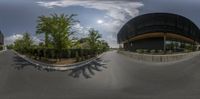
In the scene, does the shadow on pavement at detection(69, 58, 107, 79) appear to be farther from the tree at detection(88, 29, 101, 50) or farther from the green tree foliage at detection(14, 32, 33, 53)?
the green tree foliage at detection(14, 32, 33, 53)

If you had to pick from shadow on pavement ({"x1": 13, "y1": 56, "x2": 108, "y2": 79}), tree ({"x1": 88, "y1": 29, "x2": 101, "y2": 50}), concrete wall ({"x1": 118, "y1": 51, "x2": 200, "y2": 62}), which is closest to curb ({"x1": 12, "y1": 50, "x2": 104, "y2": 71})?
shadow on pavement ({"x1": 13, "y1": 56, "x2": 108, "y2": 79})

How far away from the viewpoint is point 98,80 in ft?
10.7

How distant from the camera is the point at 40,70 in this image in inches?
120

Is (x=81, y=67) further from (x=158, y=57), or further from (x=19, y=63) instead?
(x=158, y=57)

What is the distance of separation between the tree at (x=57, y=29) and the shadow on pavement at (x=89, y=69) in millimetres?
320

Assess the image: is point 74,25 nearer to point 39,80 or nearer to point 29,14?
point 29,14

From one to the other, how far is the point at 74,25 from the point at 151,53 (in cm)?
94

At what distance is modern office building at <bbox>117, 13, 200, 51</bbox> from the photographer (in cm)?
278

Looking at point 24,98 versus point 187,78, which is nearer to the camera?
point 24,98

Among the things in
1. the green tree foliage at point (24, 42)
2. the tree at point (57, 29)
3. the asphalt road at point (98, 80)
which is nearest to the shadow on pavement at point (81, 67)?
the asphalt road at point (98, 80)

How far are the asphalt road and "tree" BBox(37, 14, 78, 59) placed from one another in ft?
1.27

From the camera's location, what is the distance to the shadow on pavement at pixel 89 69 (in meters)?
3.08

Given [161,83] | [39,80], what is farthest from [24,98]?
[161,83]

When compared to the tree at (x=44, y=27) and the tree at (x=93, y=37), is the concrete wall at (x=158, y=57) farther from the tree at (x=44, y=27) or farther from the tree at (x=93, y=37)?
the tree at (x=44, y=27)
